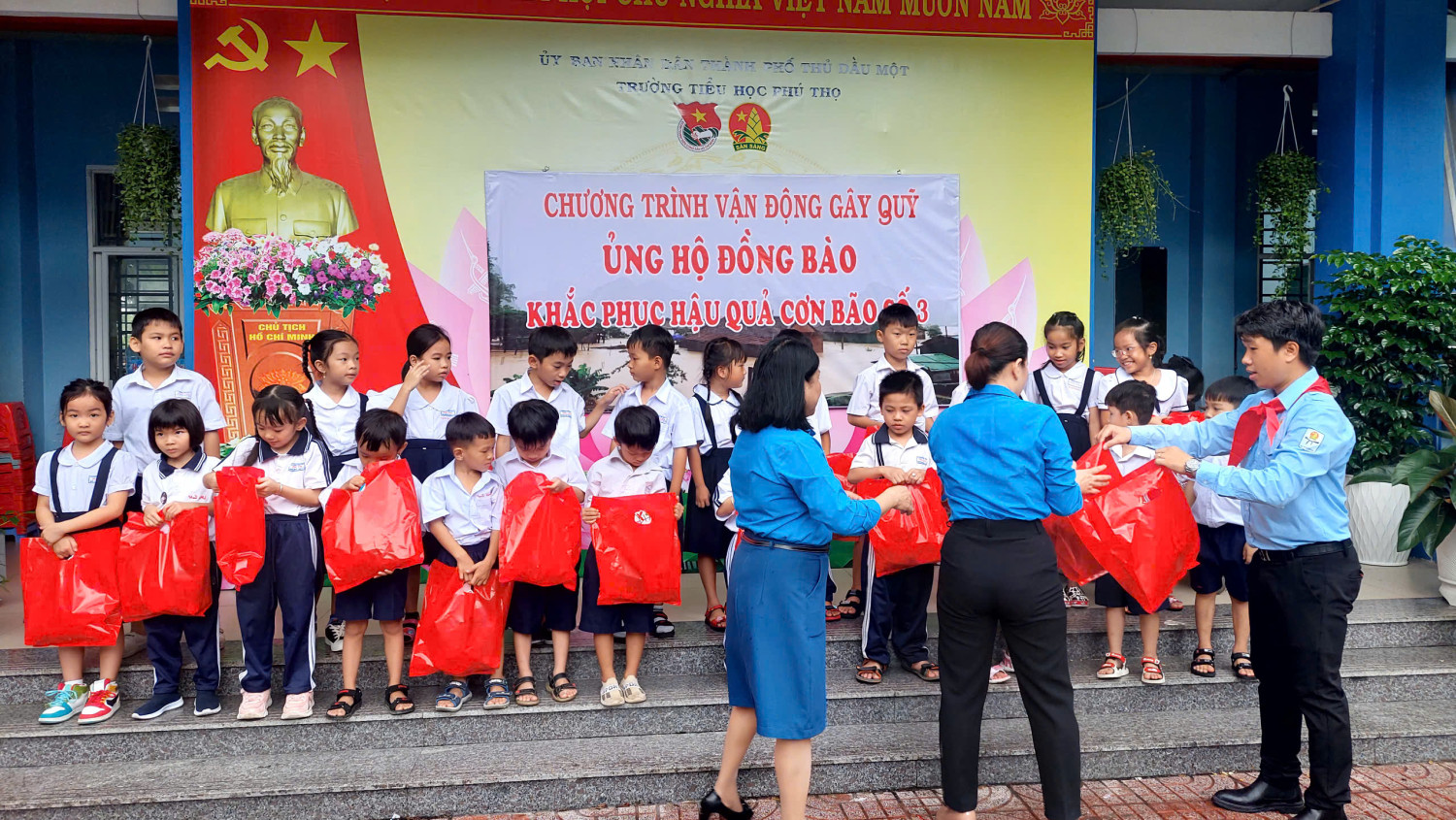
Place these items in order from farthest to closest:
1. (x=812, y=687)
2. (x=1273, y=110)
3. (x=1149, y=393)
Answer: (x=1273, y=110) → (x=1149, y=393) → (x=812, y=687)

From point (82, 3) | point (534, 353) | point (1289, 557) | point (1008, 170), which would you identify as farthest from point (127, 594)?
point (1008, 170)

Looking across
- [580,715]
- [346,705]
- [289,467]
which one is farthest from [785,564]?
[289,467]

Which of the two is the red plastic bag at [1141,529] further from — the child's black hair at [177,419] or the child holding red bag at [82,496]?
the child holding red bag at [82,496]

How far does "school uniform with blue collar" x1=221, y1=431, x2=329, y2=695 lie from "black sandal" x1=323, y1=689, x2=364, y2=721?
119mm

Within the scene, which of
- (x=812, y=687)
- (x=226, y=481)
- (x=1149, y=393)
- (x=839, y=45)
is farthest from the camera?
(x=839, y=45)

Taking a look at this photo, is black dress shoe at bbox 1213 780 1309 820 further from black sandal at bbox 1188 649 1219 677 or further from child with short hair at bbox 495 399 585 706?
child with short hair at bbox 495 399 585 706

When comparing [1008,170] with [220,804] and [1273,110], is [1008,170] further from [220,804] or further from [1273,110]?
[220,804]

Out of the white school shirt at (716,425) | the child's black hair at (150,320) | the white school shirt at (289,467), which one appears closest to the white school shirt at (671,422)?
the white school shirt at (716,425)

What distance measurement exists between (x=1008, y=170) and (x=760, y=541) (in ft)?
13.6

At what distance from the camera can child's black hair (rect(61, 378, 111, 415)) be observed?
12.7 ft

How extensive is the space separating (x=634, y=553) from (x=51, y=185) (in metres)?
6.16

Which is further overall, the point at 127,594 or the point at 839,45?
the point at 839,45

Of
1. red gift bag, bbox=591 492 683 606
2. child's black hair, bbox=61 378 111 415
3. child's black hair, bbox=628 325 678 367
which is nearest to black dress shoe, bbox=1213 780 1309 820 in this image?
red gift bag, bbox=591 492 683 606

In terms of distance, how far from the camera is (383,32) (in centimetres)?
574
